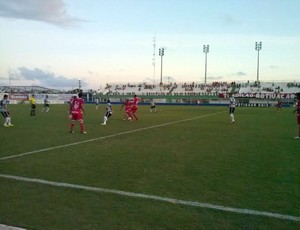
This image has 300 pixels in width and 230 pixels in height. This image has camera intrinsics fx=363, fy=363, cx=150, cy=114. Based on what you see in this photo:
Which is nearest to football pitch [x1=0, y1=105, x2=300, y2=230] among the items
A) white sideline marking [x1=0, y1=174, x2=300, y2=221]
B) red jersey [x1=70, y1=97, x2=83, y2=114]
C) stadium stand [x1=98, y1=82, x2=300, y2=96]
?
white sideline marking [x1=0, y1=174, x2=300, y2=221]

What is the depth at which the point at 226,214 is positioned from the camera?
5348mm

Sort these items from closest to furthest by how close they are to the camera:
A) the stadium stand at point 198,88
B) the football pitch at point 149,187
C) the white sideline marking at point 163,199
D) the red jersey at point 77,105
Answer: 1. the football pitch at point 149,187
2. the white sideline marking at point 163,199
3. the red jersey at point 77,105
4. the stadium stand at point 198,88

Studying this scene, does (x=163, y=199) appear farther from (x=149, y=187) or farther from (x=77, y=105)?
(x=77, y=105)

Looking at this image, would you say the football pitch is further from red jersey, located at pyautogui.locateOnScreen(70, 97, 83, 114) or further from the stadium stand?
the stadium stand

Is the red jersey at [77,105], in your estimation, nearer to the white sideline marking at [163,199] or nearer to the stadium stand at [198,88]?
the white sideline marking at [163,199]

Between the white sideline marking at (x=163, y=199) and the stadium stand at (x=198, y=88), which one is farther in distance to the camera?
the stadium stand at (x=198, y=88)

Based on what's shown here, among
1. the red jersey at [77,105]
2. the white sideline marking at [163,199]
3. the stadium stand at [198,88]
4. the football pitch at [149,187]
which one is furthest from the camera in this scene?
the stadium stand at [198,88]

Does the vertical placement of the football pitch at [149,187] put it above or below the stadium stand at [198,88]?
below

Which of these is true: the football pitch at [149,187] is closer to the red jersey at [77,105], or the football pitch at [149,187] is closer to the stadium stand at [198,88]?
the red jersey at [77,105]

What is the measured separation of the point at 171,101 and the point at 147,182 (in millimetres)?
69712

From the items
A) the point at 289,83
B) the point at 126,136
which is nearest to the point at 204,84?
the point at 289,83

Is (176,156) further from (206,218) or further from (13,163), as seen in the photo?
(206,218)

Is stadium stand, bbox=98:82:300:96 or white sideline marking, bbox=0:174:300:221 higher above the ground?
stadium stand, bbox=98:82:300:96

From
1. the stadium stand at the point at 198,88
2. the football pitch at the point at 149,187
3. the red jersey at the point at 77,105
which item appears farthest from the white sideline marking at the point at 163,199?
the stadium stand at the point at 198,88
